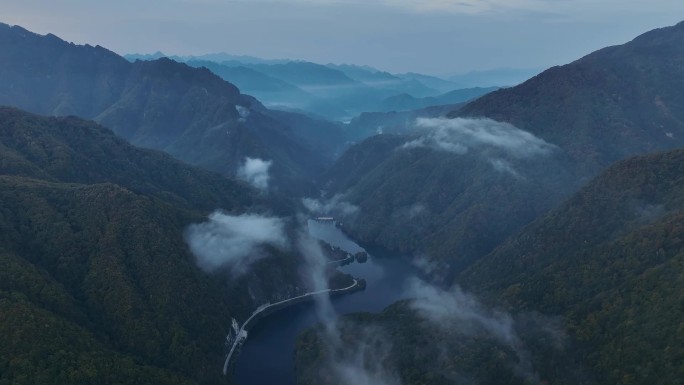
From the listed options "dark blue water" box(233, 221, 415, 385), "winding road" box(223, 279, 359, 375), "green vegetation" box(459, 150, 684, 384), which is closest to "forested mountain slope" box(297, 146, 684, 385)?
"green vegetation" box(459, 150, 684, 384)

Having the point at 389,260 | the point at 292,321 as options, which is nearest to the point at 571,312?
the point at 292,321

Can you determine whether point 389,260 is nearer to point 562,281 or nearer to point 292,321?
point 292,321

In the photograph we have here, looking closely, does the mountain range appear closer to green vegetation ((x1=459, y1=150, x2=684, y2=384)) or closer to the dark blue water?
green vegetation ((x1=459, y1=150, x2=684, y2=384))

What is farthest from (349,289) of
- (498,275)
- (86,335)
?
(86,335)

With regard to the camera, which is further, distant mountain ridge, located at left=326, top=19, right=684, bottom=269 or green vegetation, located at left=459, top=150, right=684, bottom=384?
distant mountain ridge, located at left=326, top=19, right=684, bottom=269

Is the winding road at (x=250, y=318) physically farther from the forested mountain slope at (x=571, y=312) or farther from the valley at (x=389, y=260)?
the forested mountain slope at (x=571, y=312)

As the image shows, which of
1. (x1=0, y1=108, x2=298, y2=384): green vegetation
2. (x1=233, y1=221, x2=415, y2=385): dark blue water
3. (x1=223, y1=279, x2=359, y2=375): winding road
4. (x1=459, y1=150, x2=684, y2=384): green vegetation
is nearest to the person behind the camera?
(x1=459, y1=150, x2=684, y2=384): green vegetation

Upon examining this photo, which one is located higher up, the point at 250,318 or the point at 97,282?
the point at 97,282

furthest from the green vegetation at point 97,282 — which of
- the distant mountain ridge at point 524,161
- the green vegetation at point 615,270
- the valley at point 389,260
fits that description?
the green vegetation at point 615,270

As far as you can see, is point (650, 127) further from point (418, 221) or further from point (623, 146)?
point (418, 221)
